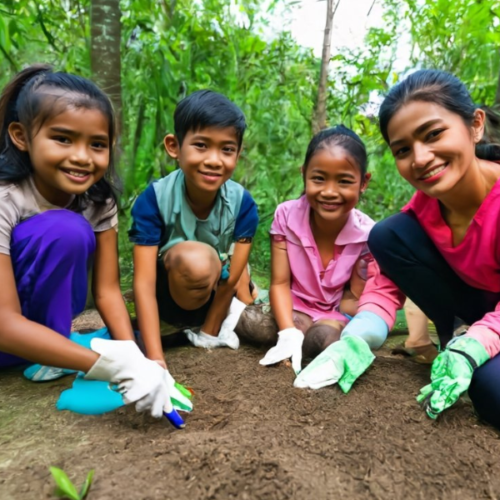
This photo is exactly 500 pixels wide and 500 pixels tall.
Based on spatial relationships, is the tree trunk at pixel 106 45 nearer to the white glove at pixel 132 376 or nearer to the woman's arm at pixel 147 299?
the woman's arm at pixel 147 299

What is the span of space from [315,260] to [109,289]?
75 cm

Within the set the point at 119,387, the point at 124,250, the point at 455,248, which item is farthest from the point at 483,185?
the point at 124,250

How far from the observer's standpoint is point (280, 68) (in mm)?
3111

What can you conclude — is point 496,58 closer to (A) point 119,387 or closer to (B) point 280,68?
(B) point 280,68

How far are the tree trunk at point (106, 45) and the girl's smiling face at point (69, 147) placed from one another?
3.08 feet

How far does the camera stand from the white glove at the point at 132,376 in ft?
3.37

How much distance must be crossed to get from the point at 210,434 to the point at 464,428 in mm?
580

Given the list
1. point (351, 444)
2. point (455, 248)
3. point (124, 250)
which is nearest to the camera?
point (351, 444)

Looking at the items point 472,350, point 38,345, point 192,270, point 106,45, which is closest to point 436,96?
point 472,350

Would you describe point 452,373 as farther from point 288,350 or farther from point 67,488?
point 67,488

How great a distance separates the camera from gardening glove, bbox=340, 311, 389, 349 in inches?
53.7

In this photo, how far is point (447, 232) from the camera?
132 cm

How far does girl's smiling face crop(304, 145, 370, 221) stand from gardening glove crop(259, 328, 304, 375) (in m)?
0.44

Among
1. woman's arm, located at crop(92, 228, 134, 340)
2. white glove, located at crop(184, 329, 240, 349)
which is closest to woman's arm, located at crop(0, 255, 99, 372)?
woman's arm, located at crop(92, 228, 134, 340)
